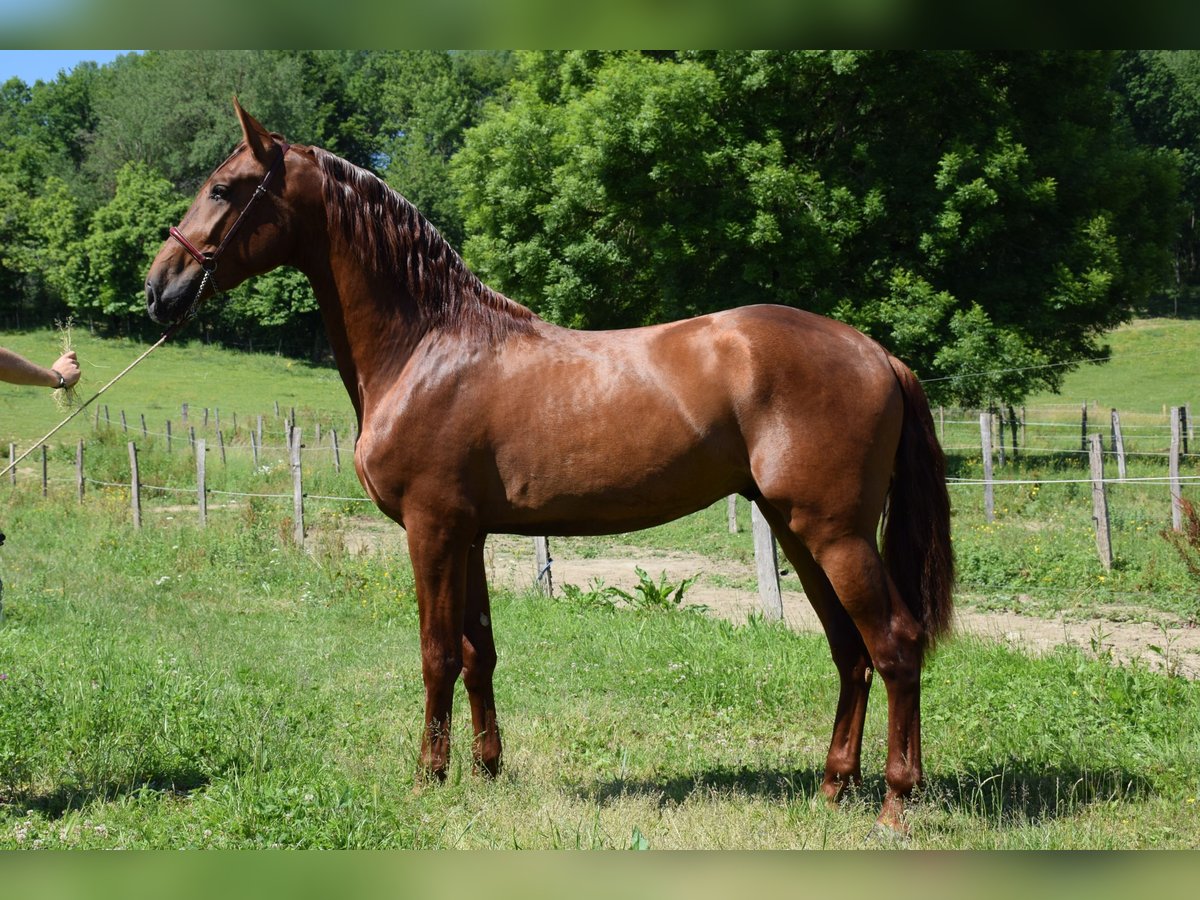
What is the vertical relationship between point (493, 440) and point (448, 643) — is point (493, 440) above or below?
above

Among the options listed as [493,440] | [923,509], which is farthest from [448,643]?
[923,509]

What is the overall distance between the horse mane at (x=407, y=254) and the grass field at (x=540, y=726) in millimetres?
2101

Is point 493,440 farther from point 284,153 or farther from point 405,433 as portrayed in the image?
point 284,153

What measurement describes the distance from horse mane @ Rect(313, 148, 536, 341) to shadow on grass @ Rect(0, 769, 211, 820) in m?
2.37

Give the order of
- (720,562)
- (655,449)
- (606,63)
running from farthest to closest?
(606,63) < (720,562) < (655,449)

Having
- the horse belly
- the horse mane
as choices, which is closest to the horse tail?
the horse belly

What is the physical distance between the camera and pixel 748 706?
569cm

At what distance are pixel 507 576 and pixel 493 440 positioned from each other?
7.23m

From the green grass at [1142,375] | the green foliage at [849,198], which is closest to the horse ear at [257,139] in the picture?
the green foliage at [849,198]

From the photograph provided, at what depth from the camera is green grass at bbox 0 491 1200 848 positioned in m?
3.86

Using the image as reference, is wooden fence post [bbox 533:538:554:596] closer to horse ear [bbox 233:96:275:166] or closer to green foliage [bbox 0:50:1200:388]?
horse ear [bbox 233:96:275:166]

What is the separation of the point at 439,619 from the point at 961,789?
2.41 m

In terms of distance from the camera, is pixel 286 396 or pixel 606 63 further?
pixel 286 396

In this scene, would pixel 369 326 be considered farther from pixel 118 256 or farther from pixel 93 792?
pixel 118 256
